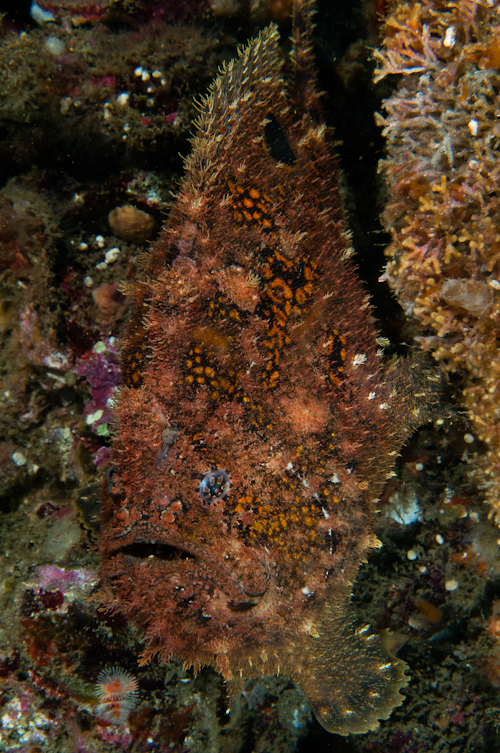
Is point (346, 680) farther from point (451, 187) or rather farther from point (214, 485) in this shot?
point (451, 187)

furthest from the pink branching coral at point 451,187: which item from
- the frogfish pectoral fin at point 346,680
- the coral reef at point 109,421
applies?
the frogfish pectoral fin at point 346,680

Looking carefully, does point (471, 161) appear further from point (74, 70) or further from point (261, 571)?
point (74, 70)

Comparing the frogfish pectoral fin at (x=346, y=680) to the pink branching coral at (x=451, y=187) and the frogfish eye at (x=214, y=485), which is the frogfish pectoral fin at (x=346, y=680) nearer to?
the frogfish eye at (x=214, y=485)

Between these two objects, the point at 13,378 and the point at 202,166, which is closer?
the point at 202,166

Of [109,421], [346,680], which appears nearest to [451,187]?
[109,421]

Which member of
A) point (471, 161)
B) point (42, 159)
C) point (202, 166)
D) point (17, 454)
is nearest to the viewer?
point (471, 161)

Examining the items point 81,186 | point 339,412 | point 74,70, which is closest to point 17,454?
point 81,186
